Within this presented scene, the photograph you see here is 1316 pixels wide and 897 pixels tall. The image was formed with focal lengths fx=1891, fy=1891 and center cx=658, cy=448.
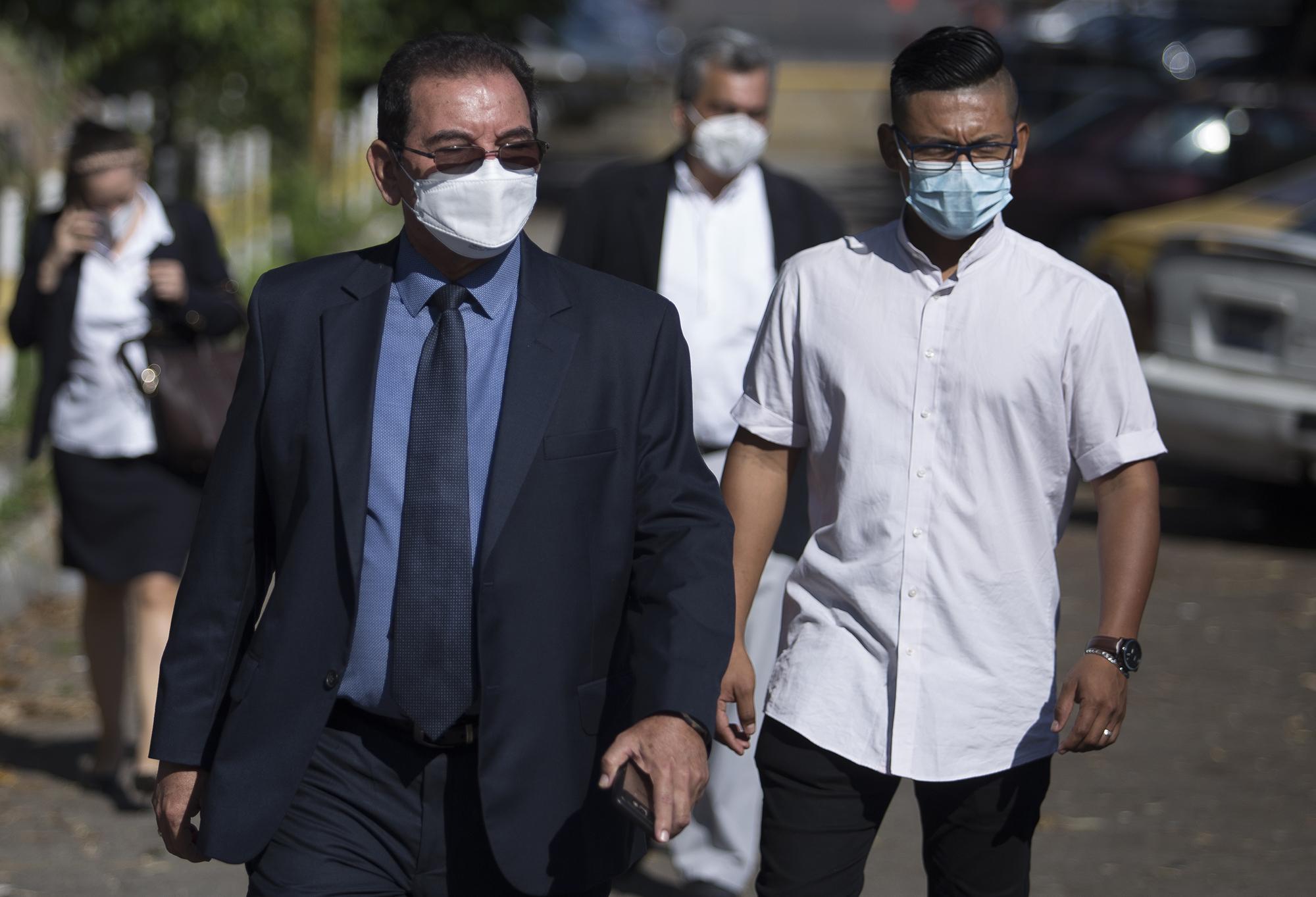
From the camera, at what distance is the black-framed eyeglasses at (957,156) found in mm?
3426

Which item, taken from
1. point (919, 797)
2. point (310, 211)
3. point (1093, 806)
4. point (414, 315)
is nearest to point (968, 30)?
point (414, 315)

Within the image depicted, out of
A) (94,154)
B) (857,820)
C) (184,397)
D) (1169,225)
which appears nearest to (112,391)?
(184,397)

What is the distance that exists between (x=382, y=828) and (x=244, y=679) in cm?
31

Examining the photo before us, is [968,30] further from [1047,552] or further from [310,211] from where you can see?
[310,211]

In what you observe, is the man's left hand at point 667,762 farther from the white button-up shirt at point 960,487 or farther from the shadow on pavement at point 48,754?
the shadow on pavement at point 48,754

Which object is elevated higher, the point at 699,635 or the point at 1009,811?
the point at 699,635

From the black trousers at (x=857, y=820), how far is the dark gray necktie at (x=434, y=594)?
0.86 meters

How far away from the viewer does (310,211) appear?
54.1 ft

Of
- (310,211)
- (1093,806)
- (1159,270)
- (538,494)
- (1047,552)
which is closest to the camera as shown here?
(538,494)

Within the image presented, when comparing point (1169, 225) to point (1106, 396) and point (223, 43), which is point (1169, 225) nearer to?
point (223, 43)

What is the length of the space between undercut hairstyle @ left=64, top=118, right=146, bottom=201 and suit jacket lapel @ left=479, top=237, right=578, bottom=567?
123 inches

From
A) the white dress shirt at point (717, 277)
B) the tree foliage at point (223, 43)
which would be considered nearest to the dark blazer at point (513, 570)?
the white dress shirt at point (717, 277)

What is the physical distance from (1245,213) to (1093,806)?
4695mm

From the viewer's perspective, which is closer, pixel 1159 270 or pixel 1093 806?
pixel 1093 806
